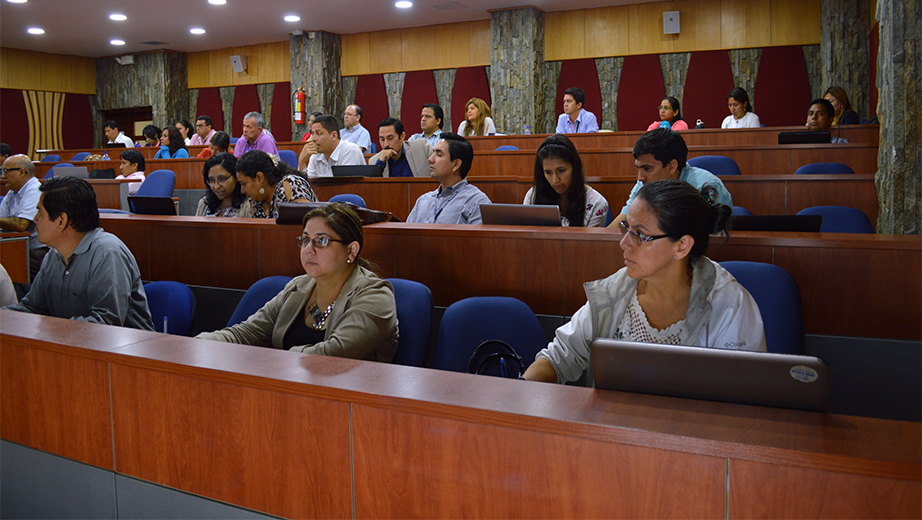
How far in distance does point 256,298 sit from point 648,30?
8658mm

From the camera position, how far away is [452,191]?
11.9 ft

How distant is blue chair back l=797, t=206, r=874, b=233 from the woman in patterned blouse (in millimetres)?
2549

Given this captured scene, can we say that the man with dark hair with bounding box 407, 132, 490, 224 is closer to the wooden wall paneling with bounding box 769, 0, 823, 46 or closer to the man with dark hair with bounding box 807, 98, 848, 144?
the man with dark hair with bounding box 807, 98, 848, 144

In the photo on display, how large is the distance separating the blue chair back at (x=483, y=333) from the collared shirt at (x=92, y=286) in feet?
4.15

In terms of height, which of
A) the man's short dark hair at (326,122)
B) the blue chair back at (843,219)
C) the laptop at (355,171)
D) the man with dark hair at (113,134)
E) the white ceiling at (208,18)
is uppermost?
the white ceiling at (208,18)

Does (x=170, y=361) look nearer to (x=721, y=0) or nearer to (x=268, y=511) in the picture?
(x=268, y=511)

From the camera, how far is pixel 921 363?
80.5 inches

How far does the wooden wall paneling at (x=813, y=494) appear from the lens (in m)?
0.85

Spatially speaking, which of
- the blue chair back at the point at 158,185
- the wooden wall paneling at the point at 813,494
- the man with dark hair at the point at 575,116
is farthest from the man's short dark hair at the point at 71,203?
the man with dark hair at the point at 575,116

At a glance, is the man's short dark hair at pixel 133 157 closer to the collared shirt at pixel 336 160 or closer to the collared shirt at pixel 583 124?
the collared shirt at pixel 336 160

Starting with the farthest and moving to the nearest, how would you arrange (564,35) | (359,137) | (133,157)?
1. (564,35)
2. (359,137)
3. (133,157)

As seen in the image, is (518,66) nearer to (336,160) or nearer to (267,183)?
(336,160)

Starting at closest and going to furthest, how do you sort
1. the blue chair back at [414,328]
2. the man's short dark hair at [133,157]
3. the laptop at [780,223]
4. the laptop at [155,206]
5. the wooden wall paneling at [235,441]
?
the wooden wall paneling at [235,441] < the blue chair back at [414,328] < the laptop at [780,223] < the laptop at [155,206] < the man's short dark hair at [133,157]

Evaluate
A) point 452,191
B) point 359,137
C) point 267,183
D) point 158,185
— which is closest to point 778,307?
point 452,191
